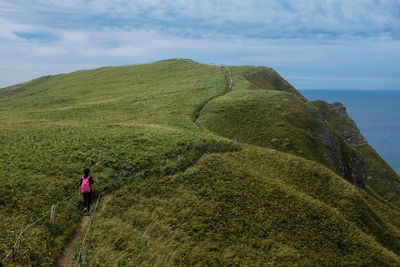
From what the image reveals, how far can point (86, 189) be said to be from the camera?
1983 centimetres

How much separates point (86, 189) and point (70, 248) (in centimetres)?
403

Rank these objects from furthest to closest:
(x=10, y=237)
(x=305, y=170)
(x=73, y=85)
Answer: (x=73, y=85) < (x=305, y=170) < (x=10, y=237)

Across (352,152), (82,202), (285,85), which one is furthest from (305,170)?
(285,85)

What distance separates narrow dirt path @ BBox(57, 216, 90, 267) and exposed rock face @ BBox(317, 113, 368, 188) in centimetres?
4195

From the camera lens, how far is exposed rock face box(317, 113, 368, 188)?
5172 centimetres

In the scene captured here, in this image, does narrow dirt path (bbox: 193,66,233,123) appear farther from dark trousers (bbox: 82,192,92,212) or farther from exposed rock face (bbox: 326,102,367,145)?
exposed rock face (bbox: 326,102,367,145)

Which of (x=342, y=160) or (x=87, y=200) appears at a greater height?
(x=87, y=200)

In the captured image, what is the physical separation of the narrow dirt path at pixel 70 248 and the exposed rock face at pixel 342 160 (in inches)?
1652

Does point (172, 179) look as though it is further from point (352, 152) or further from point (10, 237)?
point (352, 152)

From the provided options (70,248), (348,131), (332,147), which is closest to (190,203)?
(70,248)

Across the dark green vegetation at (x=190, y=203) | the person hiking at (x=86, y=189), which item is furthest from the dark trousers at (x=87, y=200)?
the dark green vegetation at (x=190, y=203)

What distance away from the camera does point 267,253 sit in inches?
725

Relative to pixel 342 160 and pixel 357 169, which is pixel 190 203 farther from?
pixel 357 169

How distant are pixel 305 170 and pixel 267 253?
595 inches
